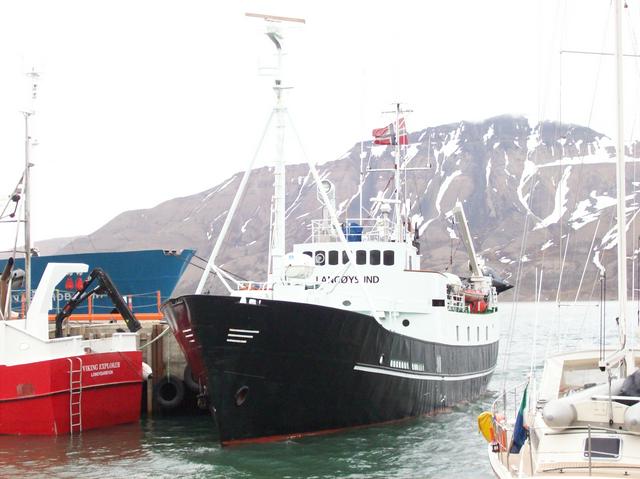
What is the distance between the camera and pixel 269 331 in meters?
20.2

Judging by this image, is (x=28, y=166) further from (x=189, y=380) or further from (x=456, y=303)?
(x=456, y=303)

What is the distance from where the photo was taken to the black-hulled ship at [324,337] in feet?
66.0

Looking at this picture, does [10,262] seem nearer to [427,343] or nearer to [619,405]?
[427,343]

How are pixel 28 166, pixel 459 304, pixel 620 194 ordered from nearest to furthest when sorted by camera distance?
1. pixel 620 194
2. pixel 28 166
3. pixel 459 304

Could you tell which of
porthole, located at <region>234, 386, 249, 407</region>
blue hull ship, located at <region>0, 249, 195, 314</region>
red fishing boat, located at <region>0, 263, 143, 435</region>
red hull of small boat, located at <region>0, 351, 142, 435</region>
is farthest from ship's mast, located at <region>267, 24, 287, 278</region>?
blue hull ship, located at <region>0, 249, 195, 314</region>

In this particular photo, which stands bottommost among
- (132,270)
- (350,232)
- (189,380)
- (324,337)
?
(189,380)

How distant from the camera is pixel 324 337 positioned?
20.7m

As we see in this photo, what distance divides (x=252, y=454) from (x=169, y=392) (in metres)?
8.04

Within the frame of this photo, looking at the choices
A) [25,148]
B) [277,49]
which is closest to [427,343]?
[277,49]

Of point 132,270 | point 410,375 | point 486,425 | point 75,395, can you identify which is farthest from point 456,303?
point 132,270

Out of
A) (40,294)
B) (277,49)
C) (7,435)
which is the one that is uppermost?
(277,49)

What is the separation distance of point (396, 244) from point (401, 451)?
727 cm

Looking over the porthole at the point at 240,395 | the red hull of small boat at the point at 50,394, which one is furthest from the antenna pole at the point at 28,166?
the porthole at the point at 240,395

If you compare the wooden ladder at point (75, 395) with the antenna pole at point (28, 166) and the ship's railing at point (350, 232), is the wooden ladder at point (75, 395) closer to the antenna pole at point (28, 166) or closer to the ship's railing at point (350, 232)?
the antenna pole at point (28, 166)
